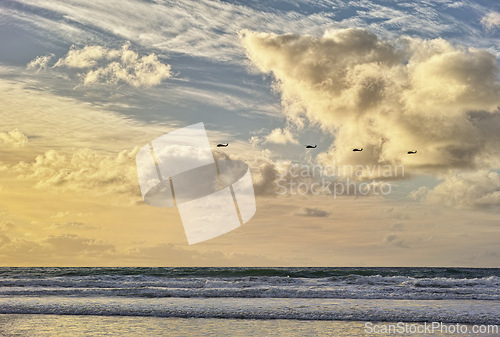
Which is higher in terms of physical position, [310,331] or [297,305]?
[310,331]

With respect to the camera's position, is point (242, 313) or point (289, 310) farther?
point (289, 310)

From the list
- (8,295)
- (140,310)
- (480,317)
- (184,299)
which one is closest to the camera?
(480,317)

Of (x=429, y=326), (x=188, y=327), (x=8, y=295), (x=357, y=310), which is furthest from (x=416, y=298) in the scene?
(x=8, y=295)

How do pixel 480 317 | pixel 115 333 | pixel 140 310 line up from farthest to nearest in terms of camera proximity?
pixel 140 310
pixel 480 317
pixel 115 333

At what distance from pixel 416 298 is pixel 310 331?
47.5 feet

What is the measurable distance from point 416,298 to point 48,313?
21.3 meters

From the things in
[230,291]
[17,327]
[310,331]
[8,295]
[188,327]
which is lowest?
[8,295]

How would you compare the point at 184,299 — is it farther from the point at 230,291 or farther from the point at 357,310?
the point at 357,310

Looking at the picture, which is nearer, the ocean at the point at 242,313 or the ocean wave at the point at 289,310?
the ocean at the point at 242,313

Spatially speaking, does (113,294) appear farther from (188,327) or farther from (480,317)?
(480,317)

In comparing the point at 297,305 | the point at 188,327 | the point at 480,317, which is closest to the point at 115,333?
the point at 188,327

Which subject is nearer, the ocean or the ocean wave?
the ocean

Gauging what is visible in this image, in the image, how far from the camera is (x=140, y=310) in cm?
2255

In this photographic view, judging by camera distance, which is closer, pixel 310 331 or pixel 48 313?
pixel 310 331
